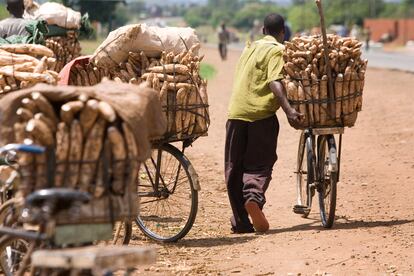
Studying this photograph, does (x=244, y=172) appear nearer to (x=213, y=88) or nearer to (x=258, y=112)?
(x=258, y=112)

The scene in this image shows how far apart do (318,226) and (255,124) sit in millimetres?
1072

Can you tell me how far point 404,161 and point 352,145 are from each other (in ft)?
7.08

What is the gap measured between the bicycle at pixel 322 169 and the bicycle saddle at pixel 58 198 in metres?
3.94

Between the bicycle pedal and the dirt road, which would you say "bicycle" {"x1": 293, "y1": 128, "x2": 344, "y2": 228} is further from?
the dirt road

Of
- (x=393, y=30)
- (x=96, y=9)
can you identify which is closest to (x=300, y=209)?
(x=96, y=9)

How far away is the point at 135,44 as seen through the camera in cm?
934

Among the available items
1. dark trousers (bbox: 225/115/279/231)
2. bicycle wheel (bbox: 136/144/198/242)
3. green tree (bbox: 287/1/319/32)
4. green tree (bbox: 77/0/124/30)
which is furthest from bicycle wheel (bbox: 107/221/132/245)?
green tree (bbox: 287/1/319/32)

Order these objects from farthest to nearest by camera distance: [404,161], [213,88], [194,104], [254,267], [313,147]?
1. [213,88]
2. [404,161]
3. [313,147]
4. [194,104]
5. [254,267]

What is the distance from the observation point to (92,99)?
6035 millimetres

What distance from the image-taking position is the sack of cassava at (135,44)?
9289mm

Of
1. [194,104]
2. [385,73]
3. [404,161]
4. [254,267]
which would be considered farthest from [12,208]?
[385,73]

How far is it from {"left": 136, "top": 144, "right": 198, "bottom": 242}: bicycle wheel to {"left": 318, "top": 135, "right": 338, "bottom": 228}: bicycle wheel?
1.19 meters

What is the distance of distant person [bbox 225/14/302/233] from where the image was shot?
9766 millimetres

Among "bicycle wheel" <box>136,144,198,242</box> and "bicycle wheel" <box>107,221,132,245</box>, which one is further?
"bicycle wheel" <box>136,144,198,242</box>
